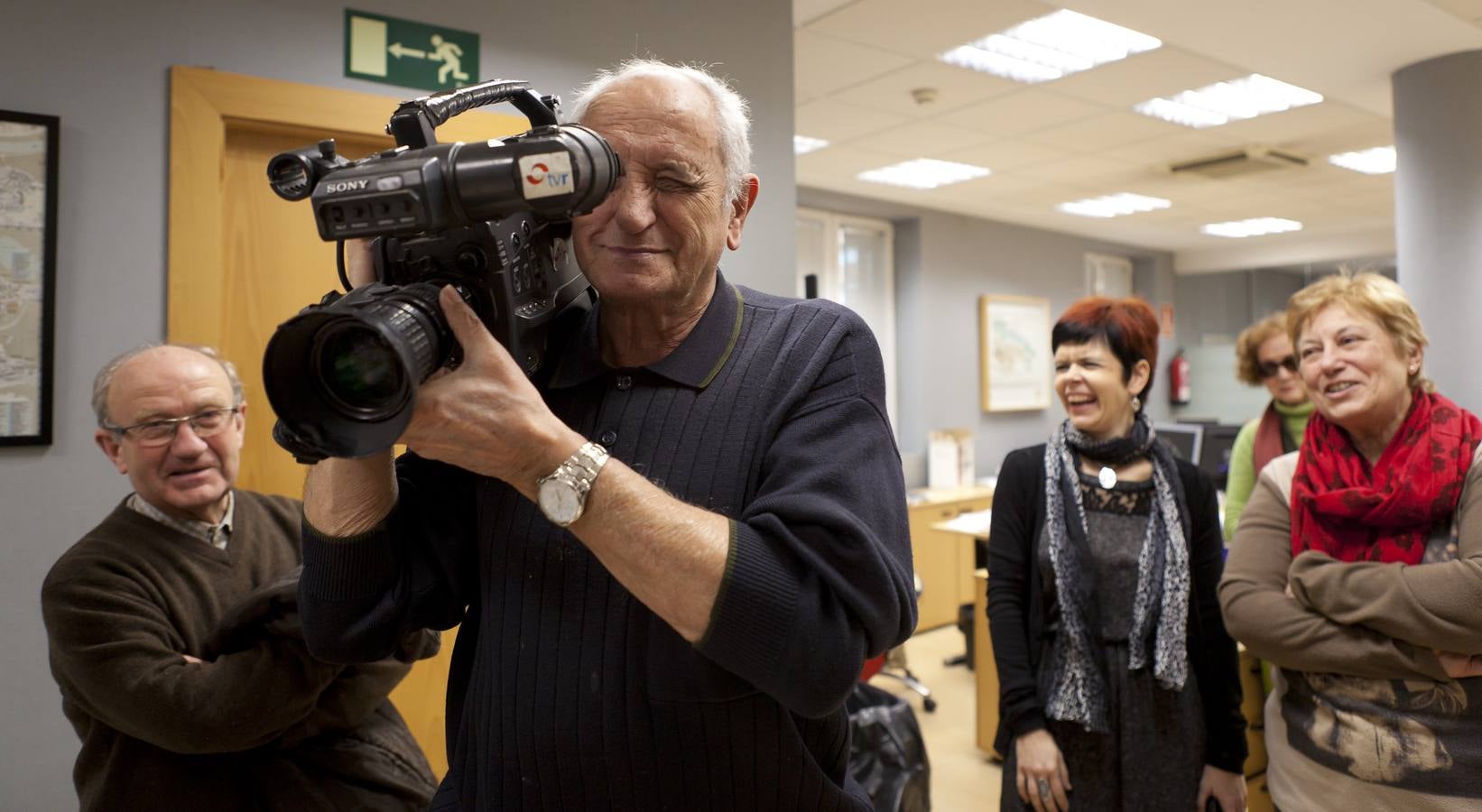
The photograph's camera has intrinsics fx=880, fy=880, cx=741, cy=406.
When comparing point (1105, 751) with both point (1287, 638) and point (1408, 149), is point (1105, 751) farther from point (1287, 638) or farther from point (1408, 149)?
point (1408, 149)

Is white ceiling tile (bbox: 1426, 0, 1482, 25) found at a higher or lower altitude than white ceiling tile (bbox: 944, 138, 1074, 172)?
lower

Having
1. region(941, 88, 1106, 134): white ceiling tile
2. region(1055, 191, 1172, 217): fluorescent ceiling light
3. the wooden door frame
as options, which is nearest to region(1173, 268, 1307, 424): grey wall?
region(1055, 191, 1172, 217): fluorescent ceiling light

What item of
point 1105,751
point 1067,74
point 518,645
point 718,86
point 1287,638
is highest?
point 1067,74

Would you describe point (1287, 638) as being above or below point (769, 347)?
below

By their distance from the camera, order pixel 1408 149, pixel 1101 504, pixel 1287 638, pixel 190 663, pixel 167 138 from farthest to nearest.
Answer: pixel 1408 149
pixel 167 138
pixel 1101 504
pixel 1287 638
pixel 190 663

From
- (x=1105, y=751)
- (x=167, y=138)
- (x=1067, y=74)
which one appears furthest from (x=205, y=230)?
(x=1067, y=74)

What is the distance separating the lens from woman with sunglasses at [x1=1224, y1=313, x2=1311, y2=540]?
2.62 metres

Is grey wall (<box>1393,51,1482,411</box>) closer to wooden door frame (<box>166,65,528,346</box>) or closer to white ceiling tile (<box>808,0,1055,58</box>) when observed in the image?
white ceiling tile (<box>808,0,1055,58</box>)

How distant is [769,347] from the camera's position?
2.86ft

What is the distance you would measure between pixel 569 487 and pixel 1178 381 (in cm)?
869

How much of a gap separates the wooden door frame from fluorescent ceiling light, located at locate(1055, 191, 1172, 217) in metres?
5.37

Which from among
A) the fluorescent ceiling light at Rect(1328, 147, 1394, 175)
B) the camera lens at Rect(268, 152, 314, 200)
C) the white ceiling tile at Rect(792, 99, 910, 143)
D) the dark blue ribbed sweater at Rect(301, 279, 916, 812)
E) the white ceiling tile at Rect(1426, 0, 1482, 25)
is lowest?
the dark blue ribbed sweater at Rect(301, 279, 916, 812)

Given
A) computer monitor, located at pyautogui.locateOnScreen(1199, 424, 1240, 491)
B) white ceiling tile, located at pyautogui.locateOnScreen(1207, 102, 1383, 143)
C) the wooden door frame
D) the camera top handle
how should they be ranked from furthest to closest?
1. computer monitor, located at pyautogui.locateOnScreen(1199, 424, 1240, 491)
2. white ceiling tile, located at pyautogui.locateOnScreen(1207, 102, 1383, 143)
3. the wooden door frame
4. the camera top handle

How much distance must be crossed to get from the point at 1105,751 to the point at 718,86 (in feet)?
4.47
